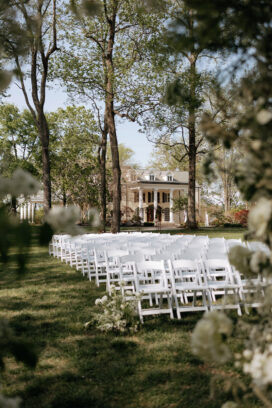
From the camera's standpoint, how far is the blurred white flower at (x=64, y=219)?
1.61 metres

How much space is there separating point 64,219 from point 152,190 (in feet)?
178

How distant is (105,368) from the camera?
4348mm

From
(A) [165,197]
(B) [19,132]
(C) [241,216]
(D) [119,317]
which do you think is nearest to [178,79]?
(D) [119,317]

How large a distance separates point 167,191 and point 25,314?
167 feet

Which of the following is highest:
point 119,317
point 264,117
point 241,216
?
point 241,216

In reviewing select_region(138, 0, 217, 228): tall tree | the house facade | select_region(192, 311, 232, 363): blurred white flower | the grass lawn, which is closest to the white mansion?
the house facade

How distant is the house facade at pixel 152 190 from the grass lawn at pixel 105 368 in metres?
45.4

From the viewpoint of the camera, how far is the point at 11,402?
168 centimetres

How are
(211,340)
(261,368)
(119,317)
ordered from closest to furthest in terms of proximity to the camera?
1. (211,340)
2. (261,368)
3. (119,317)

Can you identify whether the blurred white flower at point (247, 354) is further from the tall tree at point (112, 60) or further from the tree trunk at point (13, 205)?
the tall tree at point (112, 60)

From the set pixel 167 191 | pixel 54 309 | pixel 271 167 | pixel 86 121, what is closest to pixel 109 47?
pixel 86 121

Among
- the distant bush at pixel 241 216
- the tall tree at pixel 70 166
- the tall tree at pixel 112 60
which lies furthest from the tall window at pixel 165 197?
the tall tree at pixel 112 60

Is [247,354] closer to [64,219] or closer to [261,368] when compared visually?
[261,368]

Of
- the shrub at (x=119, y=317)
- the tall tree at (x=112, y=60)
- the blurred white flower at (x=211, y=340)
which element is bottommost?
the shrub at (x=119, y=317)
